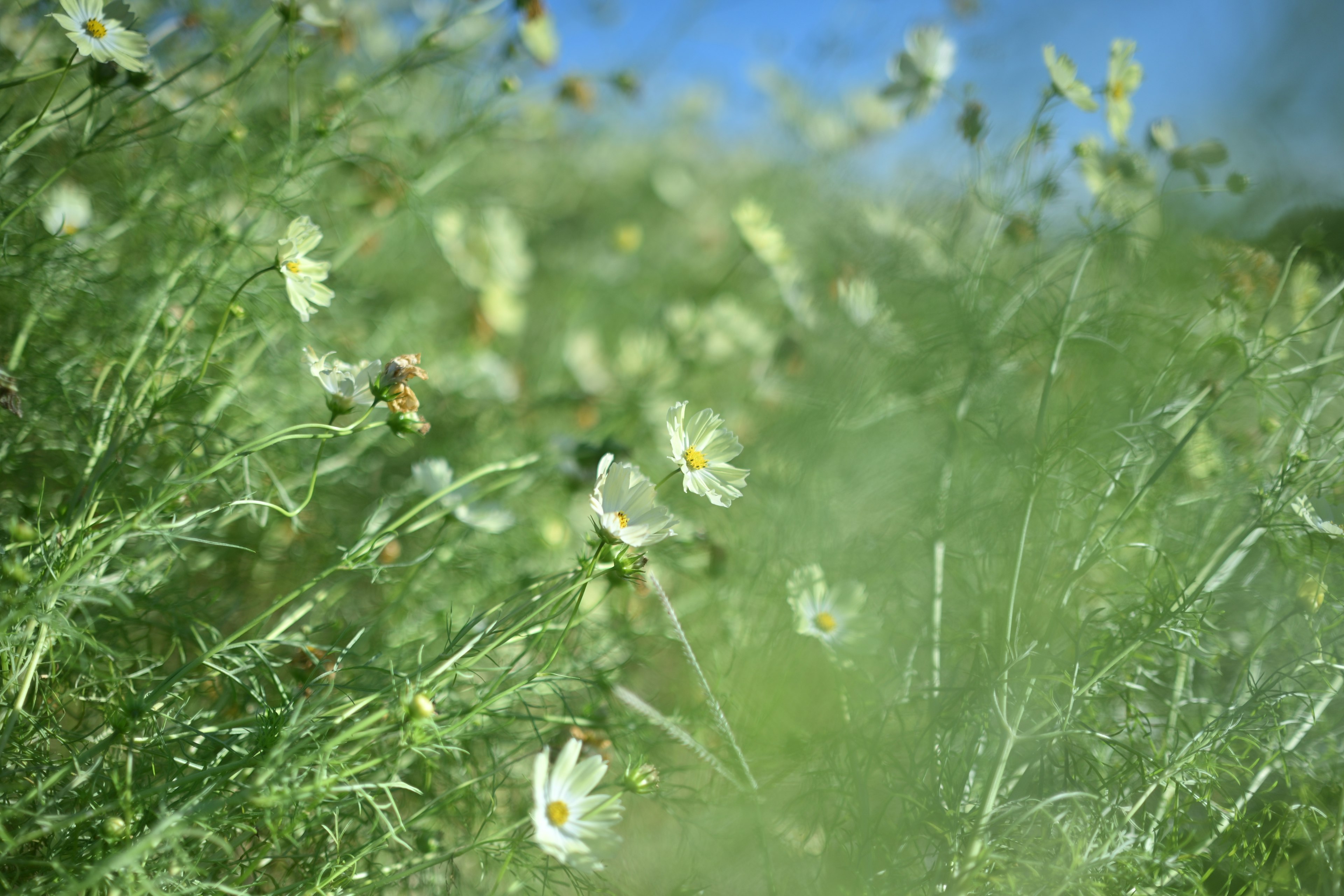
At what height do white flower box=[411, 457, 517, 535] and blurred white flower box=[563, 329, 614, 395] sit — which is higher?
white flower box=[411, 457, 517, 535]

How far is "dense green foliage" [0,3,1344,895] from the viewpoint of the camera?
62cm

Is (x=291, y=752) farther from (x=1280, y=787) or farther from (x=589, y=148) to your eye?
(x=589, y=148)

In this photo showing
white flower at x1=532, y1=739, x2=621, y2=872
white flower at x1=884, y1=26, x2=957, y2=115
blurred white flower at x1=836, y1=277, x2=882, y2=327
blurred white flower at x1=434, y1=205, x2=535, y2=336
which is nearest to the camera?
white flower at x1=532, y1=739, x2=621, y2=872

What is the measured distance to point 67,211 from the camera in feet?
2.99

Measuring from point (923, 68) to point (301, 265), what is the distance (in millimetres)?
878

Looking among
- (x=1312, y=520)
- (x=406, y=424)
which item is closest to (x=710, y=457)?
(x=406, y=424)

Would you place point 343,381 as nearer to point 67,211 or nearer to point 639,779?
point 639,779

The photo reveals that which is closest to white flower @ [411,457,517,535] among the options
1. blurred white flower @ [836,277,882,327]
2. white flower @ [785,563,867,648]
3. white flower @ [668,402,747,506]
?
white flower @ [668,402,747,506]

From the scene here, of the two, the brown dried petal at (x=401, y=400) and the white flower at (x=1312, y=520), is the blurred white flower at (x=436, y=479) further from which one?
the white flower at (x=1312, y=520)

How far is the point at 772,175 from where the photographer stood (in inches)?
80.0

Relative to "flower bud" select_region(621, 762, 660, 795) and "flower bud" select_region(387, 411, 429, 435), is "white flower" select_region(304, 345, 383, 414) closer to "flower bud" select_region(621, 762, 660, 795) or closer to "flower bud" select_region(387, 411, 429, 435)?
"flower bud" select_region(387, 411, 429, 435)

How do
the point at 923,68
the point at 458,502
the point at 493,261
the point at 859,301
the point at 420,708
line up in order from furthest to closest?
the point at 493,261 < the point at 859,301 < the point at 923,68 < the point at 458,502 < the point at 420,708

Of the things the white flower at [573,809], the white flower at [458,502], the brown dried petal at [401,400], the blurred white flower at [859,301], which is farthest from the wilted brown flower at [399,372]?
the blurred white flower at [859,301]

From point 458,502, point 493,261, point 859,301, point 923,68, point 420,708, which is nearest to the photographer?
point 420,708
